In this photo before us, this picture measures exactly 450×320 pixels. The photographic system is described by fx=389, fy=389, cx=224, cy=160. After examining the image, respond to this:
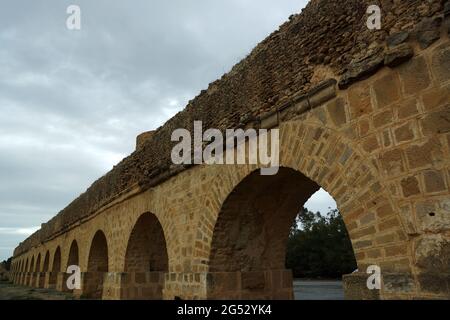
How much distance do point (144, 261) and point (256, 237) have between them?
149 inches

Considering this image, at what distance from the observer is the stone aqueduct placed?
9.22 feet

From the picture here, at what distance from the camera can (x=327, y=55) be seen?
12.5ft

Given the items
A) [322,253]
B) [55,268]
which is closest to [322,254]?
[322,253]

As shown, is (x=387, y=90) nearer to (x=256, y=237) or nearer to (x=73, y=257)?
(x=256, y=237)

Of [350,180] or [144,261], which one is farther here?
[144,261]

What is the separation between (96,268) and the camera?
11.7 m

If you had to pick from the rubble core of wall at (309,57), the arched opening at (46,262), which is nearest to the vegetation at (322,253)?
the arched opening at (46,262)

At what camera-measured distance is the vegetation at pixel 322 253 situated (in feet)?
88.9

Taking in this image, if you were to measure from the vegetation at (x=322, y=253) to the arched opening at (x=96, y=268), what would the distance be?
745 inches

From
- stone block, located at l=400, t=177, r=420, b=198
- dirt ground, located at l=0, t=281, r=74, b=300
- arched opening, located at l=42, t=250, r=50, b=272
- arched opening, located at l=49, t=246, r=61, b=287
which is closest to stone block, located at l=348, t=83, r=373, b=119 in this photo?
stone block, located at l=400, t=177, r=420, b=198

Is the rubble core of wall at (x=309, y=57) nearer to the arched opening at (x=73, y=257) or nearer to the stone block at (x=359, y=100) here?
the stone block at (x=359, y=100)

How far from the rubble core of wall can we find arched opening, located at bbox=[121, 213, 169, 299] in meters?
1.76
